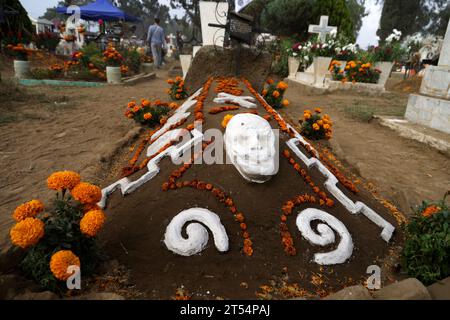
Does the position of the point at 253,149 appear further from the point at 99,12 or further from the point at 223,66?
the point at 99,12

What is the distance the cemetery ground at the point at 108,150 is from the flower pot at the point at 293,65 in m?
5.36

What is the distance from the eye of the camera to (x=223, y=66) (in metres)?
5.76

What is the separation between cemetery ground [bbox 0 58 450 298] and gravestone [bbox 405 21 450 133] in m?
0.64

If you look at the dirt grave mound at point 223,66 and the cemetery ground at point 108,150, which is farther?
the dirt grave mound at point 223,66

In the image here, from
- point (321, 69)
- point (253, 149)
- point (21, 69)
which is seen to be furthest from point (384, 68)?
point (21, 69)

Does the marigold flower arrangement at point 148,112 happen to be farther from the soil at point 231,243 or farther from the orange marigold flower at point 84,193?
the orange marigold flower at point 84,193

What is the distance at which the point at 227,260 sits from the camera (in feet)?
6.61

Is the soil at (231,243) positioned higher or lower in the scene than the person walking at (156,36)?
lower

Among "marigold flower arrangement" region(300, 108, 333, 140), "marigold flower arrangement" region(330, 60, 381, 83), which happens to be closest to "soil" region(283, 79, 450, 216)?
"marigold flower arrangement" region(300, 108, 333, 140)

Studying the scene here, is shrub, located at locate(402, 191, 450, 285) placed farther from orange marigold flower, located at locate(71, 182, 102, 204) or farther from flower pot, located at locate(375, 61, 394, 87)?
flower pot, located at locate(375, 61, 394, 87)

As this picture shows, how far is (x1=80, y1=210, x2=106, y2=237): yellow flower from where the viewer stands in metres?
1.62

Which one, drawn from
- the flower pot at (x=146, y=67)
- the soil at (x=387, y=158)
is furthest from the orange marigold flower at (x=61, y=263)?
the flower pot at (x=146, y=67)

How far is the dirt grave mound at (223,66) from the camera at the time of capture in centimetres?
570

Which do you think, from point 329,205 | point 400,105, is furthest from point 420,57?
point 329,205
